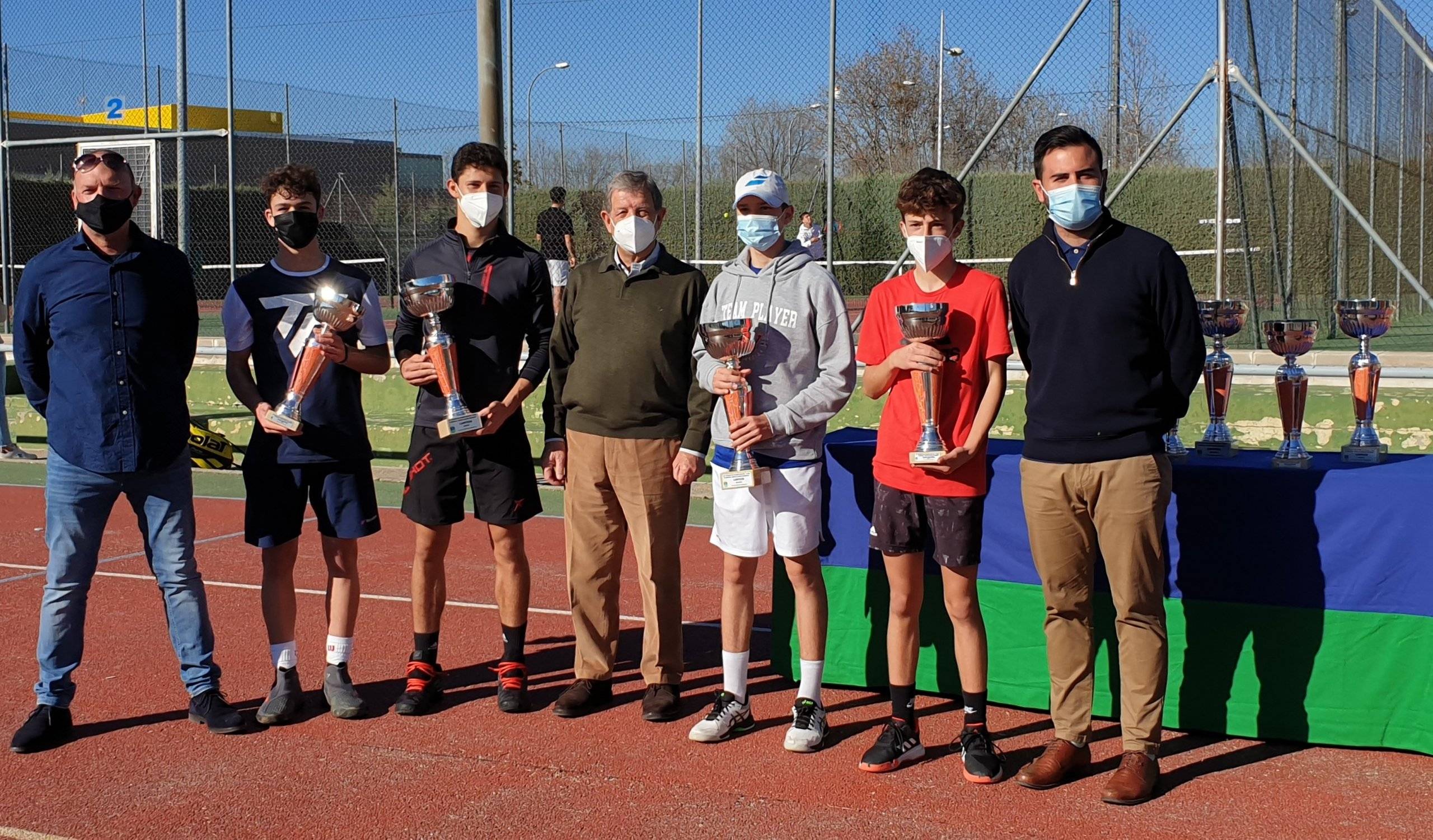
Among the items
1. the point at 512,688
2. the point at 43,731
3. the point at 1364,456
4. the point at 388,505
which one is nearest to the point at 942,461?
the point at 1364,456

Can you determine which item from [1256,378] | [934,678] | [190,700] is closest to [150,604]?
[190,700]

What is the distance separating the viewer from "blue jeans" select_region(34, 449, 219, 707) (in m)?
4.92

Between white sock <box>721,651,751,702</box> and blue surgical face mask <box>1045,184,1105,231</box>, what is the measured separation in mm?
1956

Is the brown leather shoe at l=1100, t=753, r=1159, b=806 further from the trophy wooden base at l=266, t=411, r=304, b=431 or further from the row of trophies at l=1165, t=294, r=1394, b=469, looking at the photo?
the trophy wooden base at l=266, t=411, r=304, b=431

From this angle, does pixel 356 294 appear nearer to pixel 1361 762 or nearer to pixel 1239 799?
pixel 1239 799

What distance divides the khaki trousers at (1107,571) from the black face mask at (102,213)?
335 cm

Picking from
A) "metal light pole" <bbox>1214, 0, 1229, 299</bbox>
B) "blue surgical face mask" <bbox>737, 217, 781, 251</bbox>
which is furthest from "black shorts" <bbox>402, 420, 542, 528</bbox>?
"metal light pole" <bbox>1214, 0, 1229, 299</bbox>

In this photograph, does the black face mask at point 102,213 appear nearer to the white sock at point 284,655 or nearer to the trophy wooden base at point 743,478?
the white sock at point 284,655

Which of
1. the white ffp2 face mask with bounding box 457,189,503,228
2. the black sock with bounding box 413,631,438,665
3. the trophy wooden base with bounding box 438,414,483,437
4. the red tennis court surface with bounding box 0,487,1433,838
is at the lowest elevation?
the red tennis court surface with bounding box 0,487,1433,838

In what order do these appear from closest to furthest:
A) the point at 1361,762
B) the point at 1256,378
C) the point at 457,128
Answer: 1. the point at 1361,762
2. the point at 1256,378
3. the point at 457,128

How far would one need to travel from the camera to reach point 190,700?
5305 mm

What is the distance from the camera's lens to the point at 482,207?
17.7 ft

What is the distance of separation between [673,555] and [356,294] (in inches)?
63.7

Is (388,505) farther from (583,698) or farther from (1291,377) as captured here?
(1291,377)
